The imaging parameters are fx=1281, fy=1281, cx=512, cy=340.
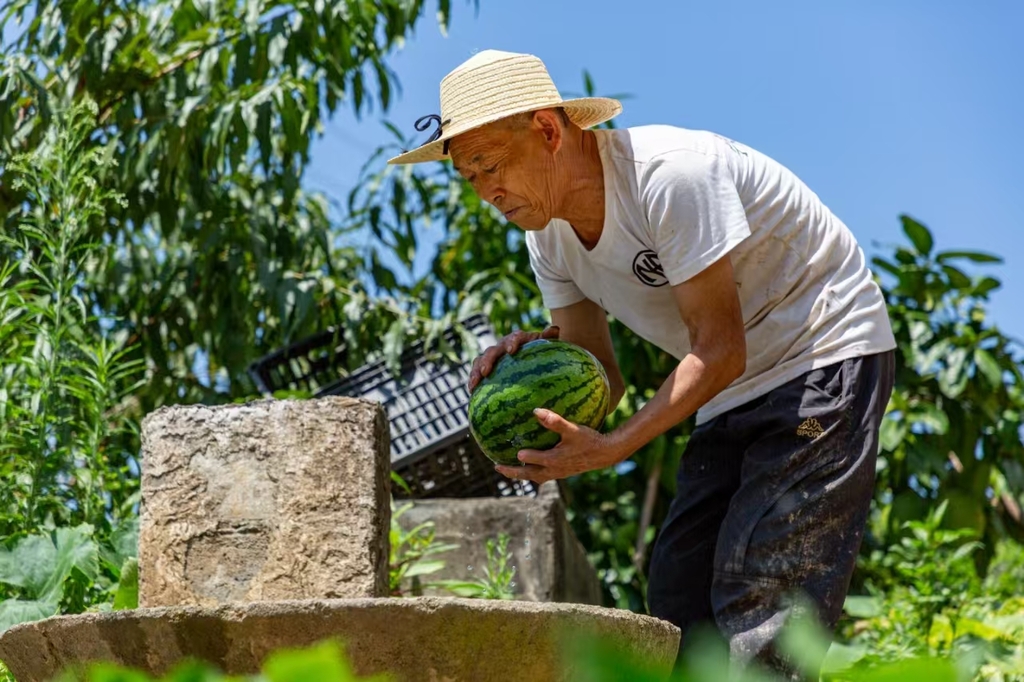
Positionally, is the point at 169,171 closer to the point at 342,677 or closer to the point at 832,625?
the point at 832,625

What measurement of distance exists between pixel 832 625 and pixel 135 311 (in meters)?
3.71

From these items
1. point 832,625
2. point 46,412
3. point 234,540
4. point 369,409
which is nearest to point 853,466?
point 832,625

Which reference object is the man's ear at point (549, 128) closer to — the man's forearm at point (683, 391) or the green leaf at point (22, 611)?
the man's forearm at point (683, 391)

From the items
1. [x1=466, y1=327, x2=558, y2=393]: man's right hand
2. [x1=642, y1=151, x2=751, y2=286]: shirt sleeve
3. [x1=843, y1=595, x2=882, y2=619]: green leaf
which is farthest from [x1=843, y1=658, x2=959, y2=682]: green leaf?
[x1=843, y1=595, x2=882, y2=619]: green leaf

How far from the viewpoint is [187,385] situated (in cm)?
567

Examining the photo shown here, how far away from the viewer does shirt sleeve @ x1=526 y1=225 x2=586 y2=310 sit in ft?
11.2

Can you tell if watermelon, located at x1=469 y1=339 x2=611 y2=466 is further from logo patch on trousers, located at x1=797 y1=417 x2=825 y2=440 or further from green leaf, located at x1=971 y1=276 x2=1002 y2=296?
green leaf, located at x1=971 y1=276 x2=1002 y2=296

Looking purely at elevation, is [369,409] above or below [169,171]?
below

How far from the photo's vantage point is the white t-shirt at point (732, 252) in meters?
2.88

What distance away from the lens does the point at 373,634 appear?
2.07 meters

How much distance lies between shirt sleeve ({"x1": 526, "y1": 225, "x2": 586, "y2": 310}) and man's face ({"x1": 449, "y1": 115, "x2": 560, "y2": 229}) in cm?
41

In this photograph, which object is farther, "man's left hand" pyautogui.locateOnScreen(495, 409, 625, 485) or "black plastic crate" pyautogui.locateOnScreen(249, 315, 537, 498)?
"black plastic crate" pyautogui.locateOnScreen(249, 315, 537, 498)

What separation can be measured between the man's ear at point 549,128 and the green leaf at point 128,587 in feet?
4.98

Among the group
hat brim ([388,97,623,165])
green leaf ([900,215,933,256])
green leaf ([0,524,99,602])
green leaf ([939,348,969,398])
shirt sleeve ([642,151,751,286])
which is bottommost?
green leaf ([939,348,969,398])
